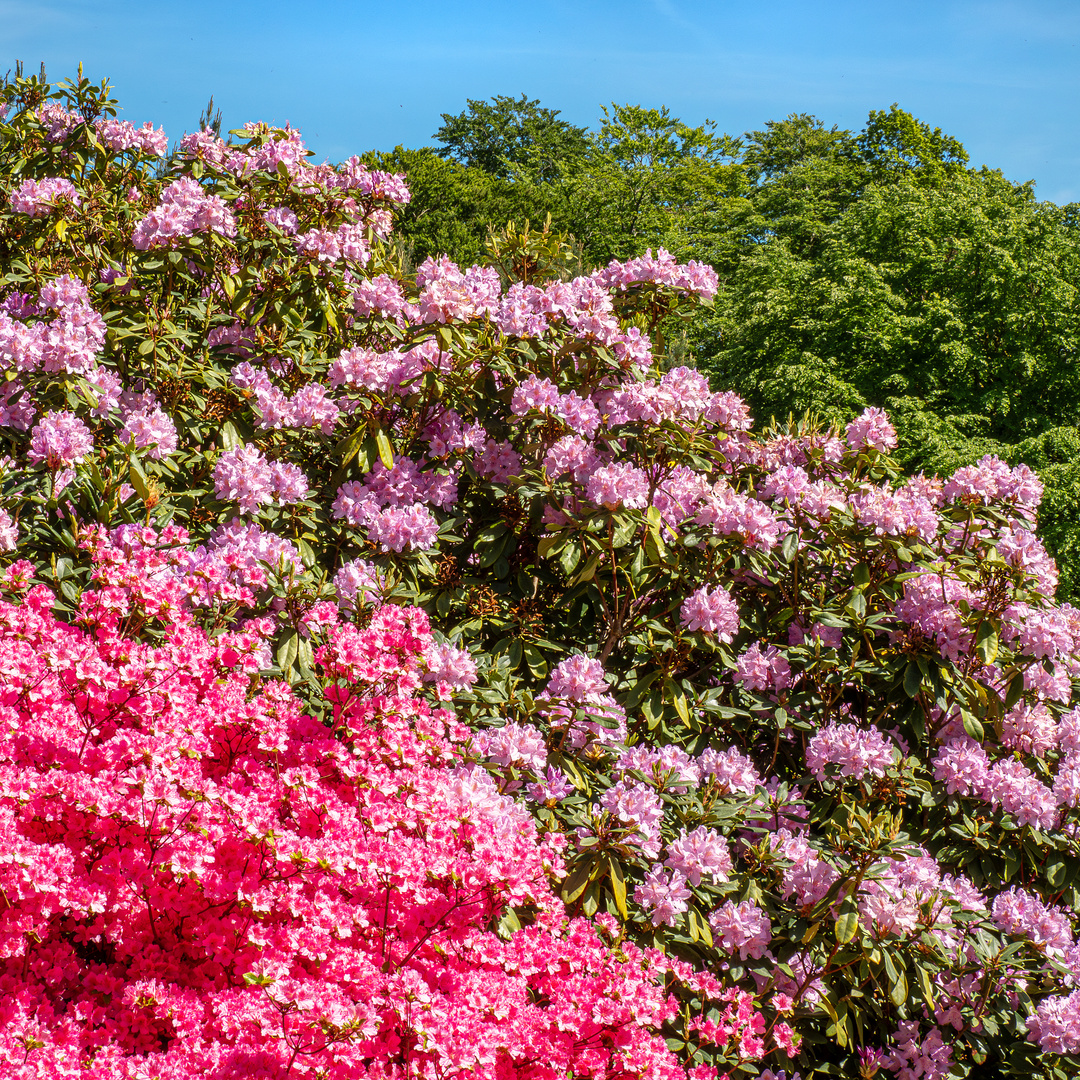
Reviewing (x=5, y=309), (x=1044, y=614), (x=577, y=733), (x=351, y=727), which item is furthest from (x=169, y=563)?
(x=1044, y=614)

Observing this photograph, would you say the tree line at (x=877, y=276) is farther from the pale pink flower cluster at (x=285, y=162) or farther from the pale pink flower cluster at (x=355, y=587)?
the pale pink flower cluster at (x=355, y=587)

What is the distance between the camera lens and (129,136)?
4.61 m

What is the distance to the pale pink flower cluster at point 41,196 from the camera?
4.06 metres

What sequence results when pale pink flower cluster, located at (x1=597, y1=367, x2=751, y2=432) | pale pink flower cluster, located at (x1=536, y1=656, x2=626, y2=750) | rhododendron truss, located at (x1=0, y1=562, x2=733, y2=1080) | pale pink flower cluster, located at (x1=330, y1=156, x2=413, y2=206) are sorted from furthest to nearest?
pale pink flower cluster, located at (x1=330, y1=156, x2=413, y2=206)
pale pink flower cluster, located at (x1=597, y1=367, x2=751, y2=432)
pale pink flower cluster, located at (x1=536, y1=656, x2=626, y2=750)
rhododendron truss, located at (x1=0, y1=562, x2=733, y2=1080)

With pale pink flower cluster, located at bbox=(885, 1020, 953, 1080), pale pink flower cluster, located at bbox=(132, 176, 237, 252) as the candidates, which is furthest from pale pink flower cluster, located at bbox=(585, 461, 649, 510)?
pale pink flower cluster, located at bbox=(132, 176, 237, 252)

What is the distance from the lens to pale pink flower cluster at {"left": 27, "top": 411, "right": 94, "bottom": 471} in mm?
3031

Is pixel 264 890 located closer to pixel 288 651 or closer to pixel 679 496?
pixel 288 651

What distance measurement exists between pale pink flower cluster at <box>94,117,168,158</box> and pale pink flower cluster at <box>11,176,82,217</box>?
604 mm

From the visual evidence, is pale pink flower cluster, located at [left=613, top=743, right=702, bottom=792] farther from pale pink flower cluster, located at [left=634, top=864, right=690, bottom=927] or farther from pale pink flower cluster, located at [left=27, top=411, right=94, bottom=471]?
pale pink flower cluster, located at [left=27, top=411, right=94, bottom=471]

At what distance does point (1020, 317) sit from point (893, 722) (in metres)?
14.3

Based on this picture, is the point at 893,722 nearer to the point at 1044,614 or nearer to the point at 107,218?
the point at 1044,614

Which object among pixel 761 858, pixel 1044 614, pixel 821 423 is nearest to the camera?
pixel 761 858

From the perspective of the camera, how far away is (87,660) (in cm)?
223

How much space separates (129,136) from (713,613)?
378cm
